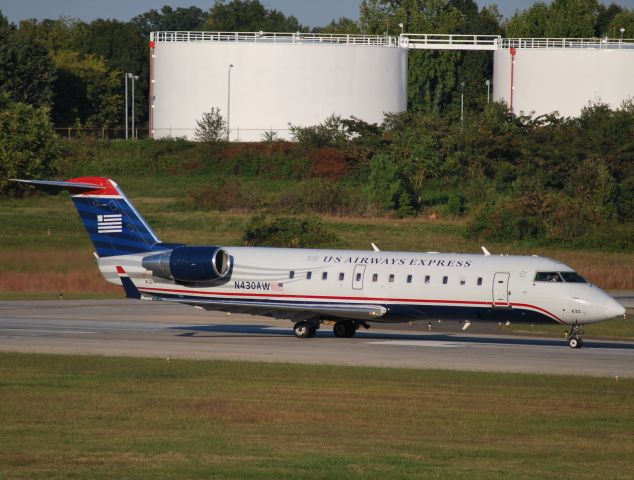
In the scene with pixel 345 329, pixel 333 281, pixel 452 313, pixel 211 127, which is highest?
pixel 211 127

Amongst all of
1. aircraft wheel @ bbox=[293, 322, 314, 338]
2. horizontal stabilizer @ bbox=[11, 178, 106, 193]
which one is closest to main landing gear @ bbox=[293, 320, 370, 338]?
aircraft wheel @ bbox=[293, 322, 314, 338]

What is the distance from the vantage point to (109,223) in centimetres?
3534

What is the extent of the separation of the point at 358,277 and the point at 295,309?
2009 mm

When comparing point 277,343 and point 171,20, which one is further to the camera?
point 171,20

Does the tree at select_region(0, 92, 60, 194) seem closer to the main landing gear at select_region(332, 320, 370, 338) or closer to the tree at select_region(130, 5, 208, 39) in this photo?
the main landing gear at select_region(332, 320, 370, 338)

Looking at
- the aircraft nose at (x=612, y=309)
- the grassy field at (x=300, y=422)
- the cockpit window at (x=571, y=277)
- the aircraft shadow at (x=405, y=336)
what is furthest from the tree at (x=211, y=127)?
the grassy field at (x=300, y=422)

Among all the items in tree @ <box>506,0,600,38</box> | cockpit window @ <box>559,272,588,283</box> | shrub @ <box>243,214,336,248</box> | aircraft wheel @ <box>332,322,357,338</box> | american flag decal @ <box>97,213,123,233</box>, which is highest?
tree @ <box>506,0,600,38</box>

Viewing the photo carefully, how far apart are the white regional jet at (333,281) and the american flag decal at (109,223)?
1.2 inches

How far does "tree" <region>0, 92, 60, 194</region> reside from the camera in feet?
255

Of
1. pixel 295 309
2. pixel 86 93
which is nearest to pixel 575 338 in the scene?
pixel 295 309

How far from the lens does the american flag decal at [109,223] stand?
3528 cm

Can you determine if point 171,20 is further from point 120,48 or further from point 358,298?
point 358,298

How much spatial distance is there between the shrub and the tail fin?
1027 inches

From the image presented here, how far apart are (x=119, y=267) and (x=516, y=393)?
50.0 ft
